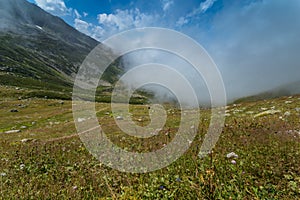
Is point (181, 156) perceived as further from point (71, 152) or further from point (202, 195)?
point (71, 152)

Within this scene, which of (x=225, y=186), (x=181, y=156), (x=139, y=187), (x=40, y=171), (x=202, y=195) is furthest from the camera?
(x=40, y=171)

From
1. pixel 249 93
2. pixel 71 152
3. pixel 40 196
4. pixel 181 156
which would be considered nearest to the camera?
pixel 40 196

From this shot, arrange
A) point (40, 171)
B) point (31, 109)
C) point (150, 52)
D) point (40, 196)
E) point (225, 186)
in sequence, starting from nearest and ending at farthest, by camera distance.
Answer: point (225, 186)
point (40, 196)
point (40, 171)
point (150, 52)
point (31, 109)

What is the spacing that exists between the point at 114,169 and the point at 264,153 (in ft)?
15.0

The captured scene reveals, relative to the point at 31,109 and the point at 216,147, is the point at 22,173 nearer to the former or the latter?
the point at 216,147

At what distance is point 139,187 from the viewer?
5547mm

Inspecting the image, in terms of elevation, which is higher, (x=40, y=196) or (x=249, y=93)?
(x=249, y=93)

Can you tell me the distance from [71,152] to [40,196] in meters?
5.31

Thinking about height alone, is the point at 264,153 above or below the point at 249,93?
below

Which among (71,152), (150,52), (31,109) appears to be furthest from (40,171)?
(31,109)

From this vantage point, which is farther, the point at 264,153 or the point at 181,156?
the point at 181,156

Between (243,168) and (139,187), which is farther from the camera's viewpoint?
(243,168)

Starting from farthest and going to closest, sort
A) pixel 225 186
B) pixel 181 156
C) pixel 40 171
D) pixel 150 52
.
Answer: pixel 150 52
pixel 40 171
pixel 181 156
pixel 225 186

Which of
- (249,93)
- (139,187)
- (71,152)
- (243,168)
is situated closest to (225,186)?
(243,168)
